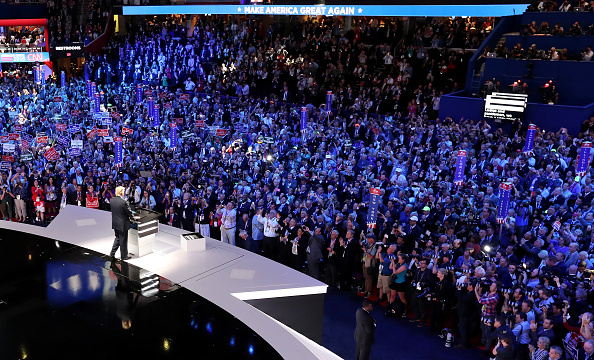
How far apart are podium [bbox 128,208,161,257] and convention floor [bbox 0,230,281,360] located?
453 millimetres

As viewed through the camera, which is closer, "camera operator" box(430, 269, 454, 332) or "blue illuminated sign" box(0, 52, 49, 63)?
"camera operator" box(430, 269, 454, 332)

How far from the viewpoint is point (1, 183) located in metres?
15.9

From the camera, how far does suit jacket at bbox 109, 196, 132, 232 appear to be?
8867 mm

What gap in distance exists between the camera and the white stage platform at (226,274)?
7.13 m

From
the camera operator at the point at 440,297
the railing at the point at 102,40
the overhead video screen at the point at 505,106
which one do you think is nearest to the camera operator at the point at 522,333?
the camera operator at the point at 440,297

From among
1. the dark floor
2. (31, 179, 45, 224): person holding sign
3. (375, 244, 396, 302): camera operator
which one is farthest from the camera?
(31, 179, 45, 224): person holding sign

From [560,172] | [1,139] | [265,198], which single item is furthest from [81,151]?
[560,172]

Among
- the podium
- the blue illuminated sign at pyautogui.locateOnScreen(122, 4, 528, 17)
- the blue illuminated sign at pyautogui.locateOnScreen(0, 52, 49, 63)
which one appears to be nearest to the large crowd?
the blue illuminated sign at pyautogui.locateOnScreen(122, 4, 528, 17)

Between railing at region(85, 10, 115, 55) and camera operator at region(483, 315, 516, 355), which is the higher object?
railing at region(85, 10, 115, 55)

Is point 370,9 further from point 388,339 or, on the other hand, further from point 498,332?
point 498,332

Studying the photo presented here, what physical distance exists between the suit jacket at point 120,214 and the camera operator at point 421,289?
5.21 m

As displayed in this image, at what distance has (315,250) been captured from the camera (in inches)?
462

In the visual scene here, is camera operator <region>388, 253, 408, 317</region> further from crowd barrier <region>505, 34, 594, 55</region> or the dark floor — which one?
crowd barrier <region>505, 34, 594, 55</region>

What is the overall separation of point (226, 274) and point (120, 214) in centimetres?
191
